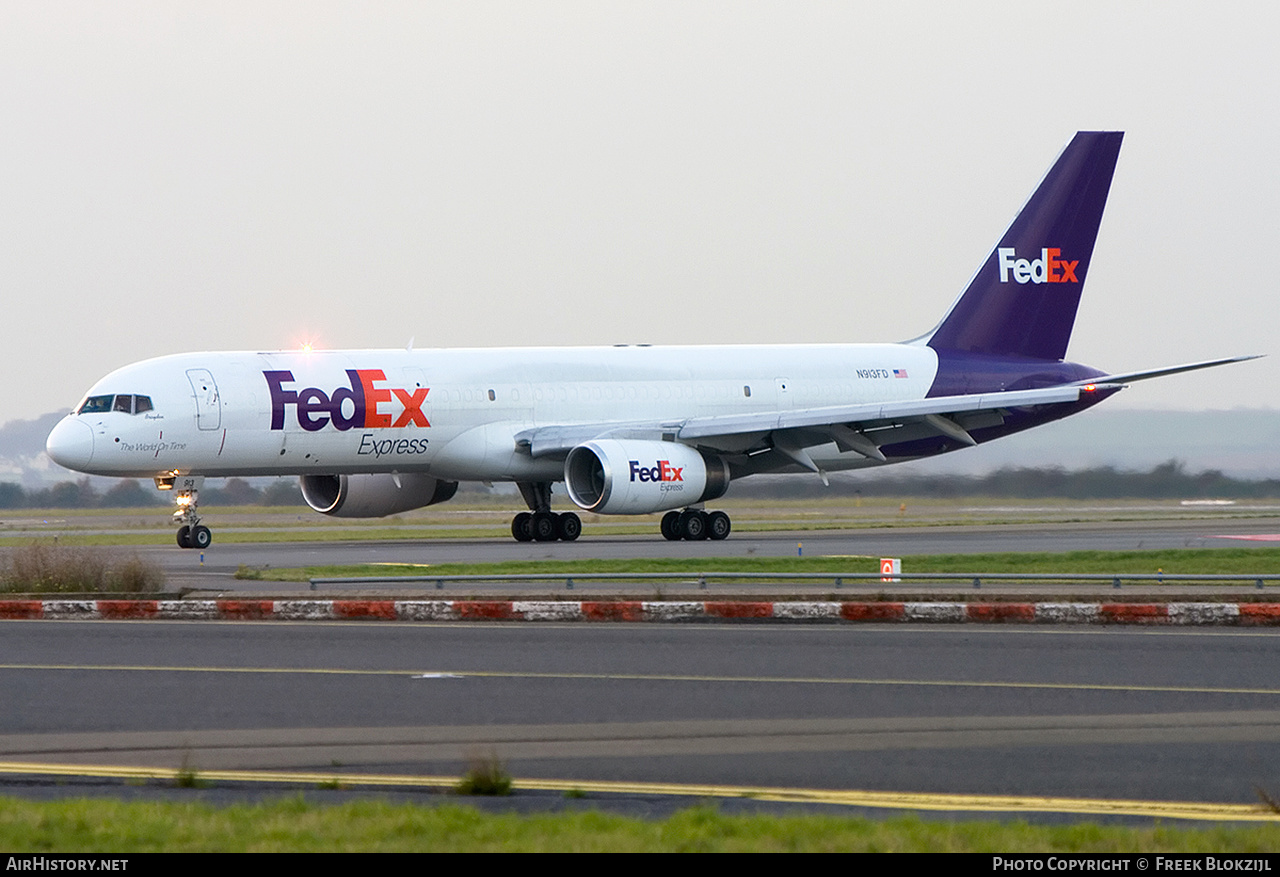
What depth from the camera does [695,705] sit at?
11.5 metres

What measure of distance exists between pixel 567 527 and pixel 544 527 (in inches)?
18.7

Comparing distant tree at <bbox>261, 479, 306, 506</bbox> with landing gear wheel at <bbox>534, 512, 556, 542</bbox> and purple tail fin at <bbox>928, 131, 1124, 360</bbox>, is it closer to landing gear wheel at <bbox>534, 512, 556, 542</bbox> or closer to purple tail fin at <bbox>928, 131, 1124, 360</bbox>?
landing gear wheel at <bbox>534, 512, 556, 542</bbox>

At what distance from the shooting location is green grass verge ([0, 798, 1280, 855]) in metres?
6.73

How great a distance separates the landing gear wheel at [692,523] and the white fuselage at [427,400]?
2038 millimetres

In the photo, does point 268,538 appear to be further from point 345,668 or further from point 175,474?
point 345,668

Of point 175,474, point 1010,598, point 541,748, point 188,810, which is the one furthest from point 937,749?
point 175,474

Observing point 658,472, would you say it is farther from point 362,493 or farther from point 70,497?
point 70,497

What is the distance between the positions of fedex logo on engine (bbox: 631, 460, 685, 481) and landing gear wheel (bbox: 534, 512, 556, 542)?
309 centimetres

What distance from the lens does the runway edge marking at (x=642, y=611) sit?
667 inches

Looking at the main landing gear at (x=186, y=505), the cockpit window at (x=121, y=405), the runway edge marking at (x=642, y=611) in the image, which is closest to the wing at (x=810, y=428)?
the main landing gear at (x=186, y=505)

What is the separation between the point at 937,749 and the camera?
961 cm

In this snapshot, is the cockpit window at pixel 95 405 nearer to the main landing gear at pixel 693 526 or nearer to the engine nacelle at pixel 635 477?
the engine nacelle at pixel 635 477

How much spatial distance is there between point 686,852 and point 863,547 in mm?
23469

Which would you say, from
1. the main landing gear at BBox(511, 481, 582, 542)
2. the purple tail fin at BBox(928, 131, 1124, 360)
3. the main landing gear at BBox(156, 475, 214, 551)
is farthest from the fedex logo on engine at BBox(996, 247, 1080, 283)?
the main landing gear at BBox(156, 475, 214, 551)
